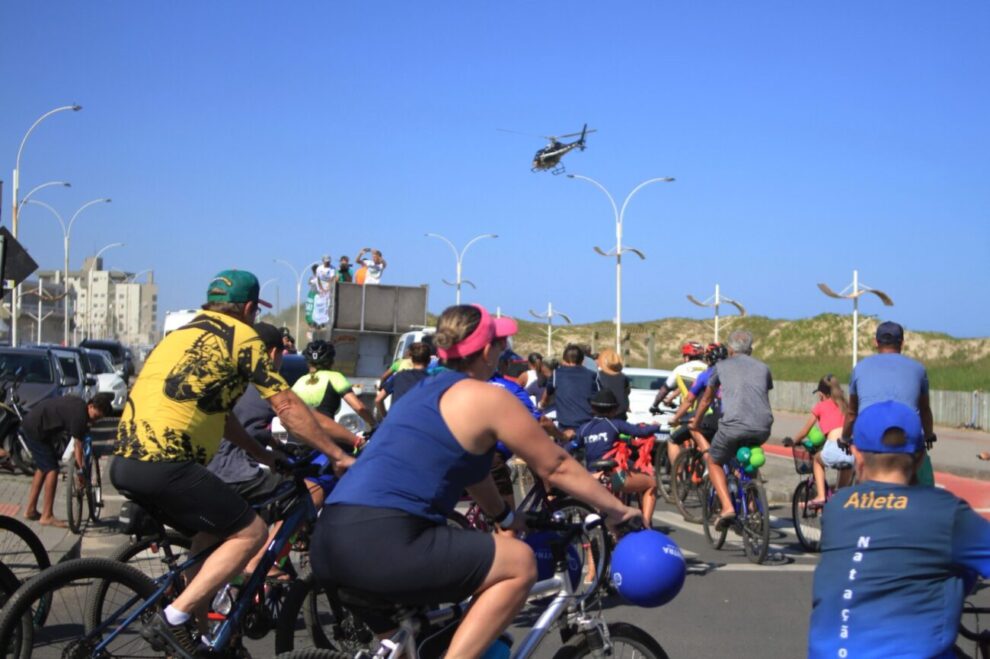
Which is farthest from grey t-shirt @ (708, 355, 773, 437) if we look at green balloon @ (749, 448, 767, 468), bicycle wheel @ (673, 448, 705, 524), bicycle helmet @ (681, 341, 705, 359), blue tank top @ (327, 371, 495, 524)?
blue tank top @ (327, 371, 495, 524)

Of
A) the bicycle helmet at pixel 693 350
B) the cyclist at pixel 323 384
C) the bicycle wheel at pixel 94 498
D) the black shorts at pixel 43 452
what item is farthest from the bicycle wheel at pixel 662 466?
the black shorts at pixel 43 452

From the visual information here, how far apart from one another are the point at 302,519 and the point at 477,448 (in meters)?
2.07

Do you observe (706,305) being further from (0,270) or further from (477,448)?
(477,448)

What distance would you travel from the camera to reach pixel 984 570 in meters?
3.47

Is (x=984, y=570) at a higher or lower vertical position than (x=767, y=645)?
higher

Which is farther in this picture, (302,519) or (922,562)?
(302,519)

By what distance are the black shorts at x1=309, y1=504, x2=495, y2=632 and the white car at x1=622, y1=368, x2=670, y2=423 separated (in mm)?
16405

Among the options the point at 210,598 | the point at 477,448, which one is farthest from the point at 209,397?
the point at 477,448

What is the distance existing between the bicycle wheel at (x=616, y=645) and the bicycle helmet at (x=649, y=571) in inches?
13.2

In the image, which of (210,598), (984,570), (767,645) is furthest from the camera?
(767,645)

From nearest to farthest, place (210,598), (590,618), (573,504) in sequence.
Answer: (590,618)
(210,598)
(573,504)

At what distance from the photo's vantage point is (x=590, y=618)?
4219 mm

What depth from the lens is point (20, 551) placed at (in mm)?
6434

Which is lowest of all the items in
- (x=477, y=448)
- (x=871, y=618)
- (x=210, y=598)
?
(x=210, y=598)
